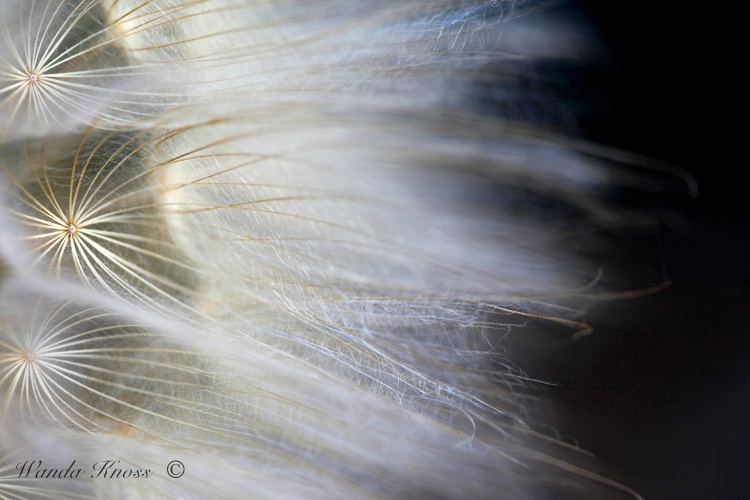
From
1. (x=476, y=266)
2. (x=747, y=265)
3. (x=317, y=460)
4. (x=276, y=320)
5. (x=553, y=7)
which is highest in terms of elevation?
(x=553, y=7)

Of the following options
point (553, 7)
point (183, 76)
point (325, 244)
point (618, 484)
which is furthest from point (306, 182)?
point (618, 484)

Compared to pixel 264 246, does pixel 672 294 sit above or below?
above

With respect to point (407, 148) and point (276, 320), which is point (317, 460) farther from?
point (407, 148)

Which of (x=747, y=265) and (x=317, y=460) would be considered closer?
(x=317, y=460)

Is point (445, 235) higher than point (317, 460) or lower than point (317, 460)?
higher

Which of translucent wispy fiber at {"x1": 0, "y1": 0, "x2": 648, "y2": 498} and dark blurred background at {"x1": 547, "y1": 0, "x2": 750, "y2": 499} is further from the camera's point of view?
dark blurred background at {"x1": 547, "y1": 0, "x2": 750, "y2": 499}

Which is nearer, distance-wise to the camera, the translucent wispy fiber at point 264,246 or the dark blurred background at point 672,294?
the translucent wispy fiber at point 264,246

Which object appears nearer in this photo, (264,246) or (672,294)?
(264,246)
